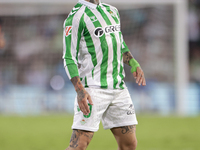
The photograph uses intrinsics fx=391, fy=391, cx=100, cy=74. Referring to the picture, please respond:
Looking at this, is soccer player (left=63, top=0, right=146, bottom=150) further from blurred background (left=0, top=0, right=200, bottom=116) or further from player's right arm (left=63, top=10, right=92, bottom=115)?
blurred background (left=0, top=0, right=200, bottom=116)

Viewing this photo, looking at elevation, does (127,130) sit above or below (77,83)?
below

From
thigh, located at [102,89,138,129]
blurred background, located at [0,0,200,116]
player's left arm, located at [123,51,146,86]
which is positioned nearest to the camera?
thigh, located at [102,89,138,129]

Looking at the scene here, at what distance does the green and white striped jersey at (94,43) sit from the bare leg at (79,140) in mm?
398

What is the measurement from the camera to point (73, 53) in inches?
121

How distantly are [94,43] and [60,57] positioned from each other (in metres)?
10.2

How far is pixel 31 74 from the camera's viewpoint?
13.7 metres

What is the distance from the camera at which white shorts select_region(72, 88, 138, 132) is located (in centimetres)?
307

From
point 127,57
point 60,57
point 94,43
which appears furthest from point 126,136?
point 60,57

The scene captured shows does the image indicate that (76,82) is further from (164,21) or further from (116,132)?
(164,21)

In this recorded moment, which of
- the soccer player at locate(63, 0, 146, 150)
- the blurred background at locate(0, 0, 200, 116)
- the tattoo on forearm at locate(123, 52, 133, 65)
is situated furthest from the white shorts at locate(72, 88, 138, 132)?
the blurred background at locate(0, 0, 200, 116)

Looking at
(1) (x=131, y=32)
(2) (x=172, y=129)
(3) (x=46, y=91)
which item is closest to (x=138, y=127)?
(2) (x=172, y=129)

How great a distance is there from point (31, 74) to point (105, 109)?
10742mm

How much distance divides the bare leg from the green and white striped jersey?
398mm

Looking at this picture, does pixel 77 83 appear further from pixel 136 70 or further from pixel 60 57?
pixel 60 57
